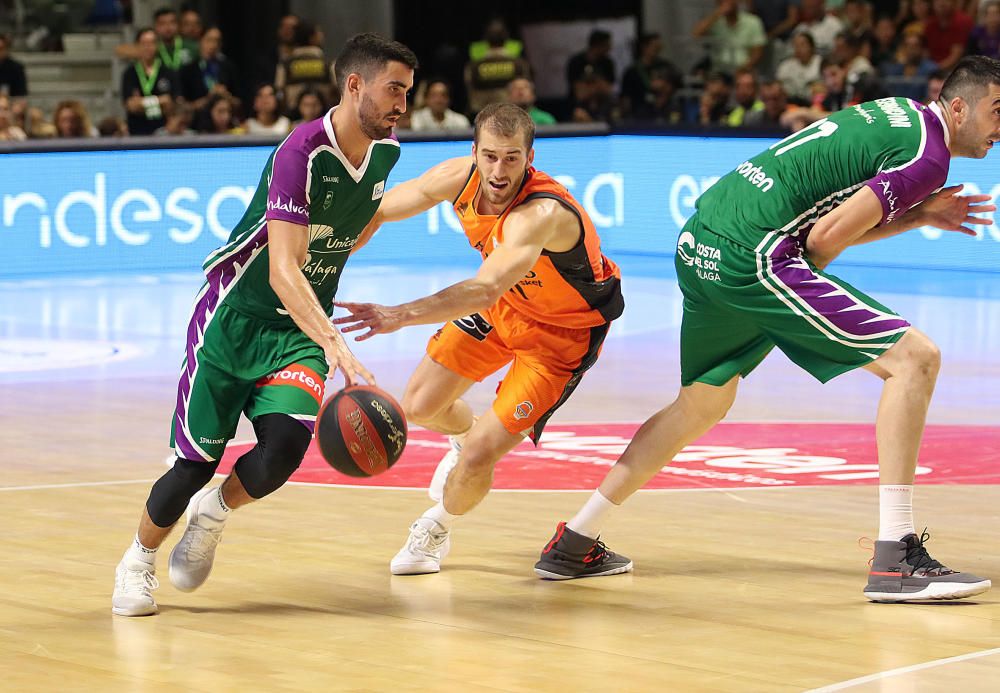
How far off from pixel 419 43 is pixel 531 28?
1.57m

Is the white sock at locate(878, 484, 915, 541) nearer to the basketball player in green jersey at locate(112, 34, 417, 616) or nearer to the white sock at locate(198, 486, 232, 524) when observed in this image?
the basketball player in green jersey at locate(112, 34, 417, 616)

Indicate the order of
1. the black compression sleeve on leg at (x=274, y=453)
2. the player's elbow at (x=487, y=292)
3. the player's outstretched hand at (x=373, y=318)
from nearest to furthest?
the player's outstretched hand at (x=373, y=318), the black compression sleeve on leg at (x=274, y=453), the player's elbow at (x=487, y=292)

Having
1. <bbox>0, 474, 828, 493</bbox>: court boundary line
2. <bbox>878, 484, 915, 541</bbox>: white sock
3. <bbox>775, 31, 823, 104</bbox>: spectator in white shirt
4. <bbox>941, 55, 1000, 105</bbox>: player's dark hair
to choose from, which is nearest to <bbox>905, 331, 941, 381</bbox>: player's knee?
<bbox>878, 484, 915, 541</bbox>: white sock

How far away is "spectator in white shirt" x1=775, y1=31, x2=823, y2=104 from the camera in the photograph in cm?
1955

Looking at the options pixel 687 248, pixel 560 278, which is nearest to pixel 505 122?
pixel 560 278

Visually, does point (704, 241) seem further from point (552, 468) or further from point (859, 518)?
point (552, 468)

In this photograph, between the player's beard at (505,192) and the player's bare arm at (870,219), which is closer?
the player's bare arm at (870,219)

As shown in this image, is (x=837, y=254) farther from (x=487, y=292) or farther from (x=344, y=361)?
(x=344, y=361)

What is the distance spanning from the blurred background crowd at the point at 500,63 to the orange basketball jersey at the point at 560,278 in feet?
35.9

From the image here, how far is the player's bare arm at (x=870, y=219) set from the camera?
604cm

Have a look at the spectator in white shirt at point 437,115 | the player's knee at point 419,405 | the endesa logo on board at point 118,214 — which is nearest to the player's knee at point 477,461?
Answer: the player's knee at point 419,405

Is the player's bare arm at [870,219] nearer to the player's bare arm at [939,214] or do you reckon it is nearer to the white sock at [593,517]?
the player's bare arm at [939,214]

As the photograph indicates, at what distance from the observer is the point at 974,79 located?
20.3 feet

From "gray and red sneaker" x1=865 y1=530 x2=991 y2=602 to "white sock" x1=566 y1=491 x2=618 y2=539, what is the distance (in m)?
0.99
